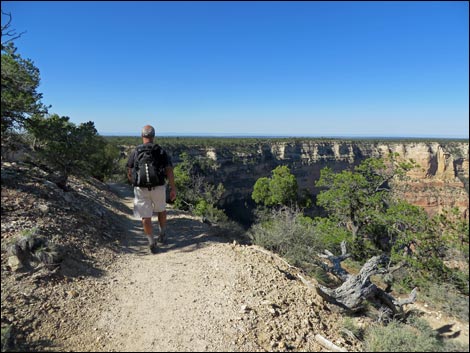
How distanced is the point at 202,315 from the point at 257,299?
82 centimetres

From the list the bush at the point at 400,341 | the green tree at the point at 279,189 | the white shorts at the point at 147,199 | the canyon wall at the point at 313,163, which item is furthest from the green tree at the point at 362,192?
the canyon wall at the point at 313,163

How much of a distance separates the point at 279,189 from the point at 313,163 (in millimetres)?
33080

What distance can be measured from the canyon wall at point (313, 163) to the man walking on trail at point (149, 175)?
106ft

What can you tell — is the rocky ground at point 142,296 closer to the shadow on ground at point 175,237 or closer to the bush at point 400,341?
the shadow on ground at point 175,237

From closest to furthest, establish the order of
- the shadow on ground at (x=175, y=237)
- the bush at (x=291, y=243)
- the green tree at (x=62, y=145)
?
the shadow on ground at (x=175, y=237) < the bush at (x=291, y=243) < the green tree at (x=62, y=145)

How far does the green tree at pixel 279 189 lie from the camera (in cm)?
2227

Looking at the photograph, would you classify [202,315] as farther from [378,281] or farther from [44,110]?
[378,281]

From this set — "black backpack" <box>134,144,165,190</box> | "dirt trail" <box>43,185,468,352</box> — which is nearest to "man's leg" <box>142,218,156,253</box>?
"dirt trail" <box>43,185,468,352</box>

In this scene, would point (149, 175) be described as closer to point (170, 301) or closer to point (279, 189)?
point (170, 301)

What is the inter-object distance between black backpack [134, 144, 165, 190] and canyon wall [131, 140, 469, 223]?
107 feet

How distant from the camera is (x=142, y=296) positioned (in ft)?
12.3

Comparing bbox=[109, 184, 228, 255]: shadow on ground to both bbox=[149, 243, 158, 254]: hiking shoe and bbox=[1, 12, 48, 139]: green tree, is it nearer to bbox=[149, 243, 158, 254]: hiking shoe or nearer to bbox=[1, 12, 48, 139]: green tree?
bbox=[149, 243, 158, 254]: hiking shoe

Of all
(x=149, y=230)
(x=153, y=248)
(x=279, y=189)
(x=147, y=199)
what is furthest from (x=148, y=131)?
(x=279, y=189)

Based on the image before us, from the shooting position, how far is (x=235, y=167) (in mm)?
43219
